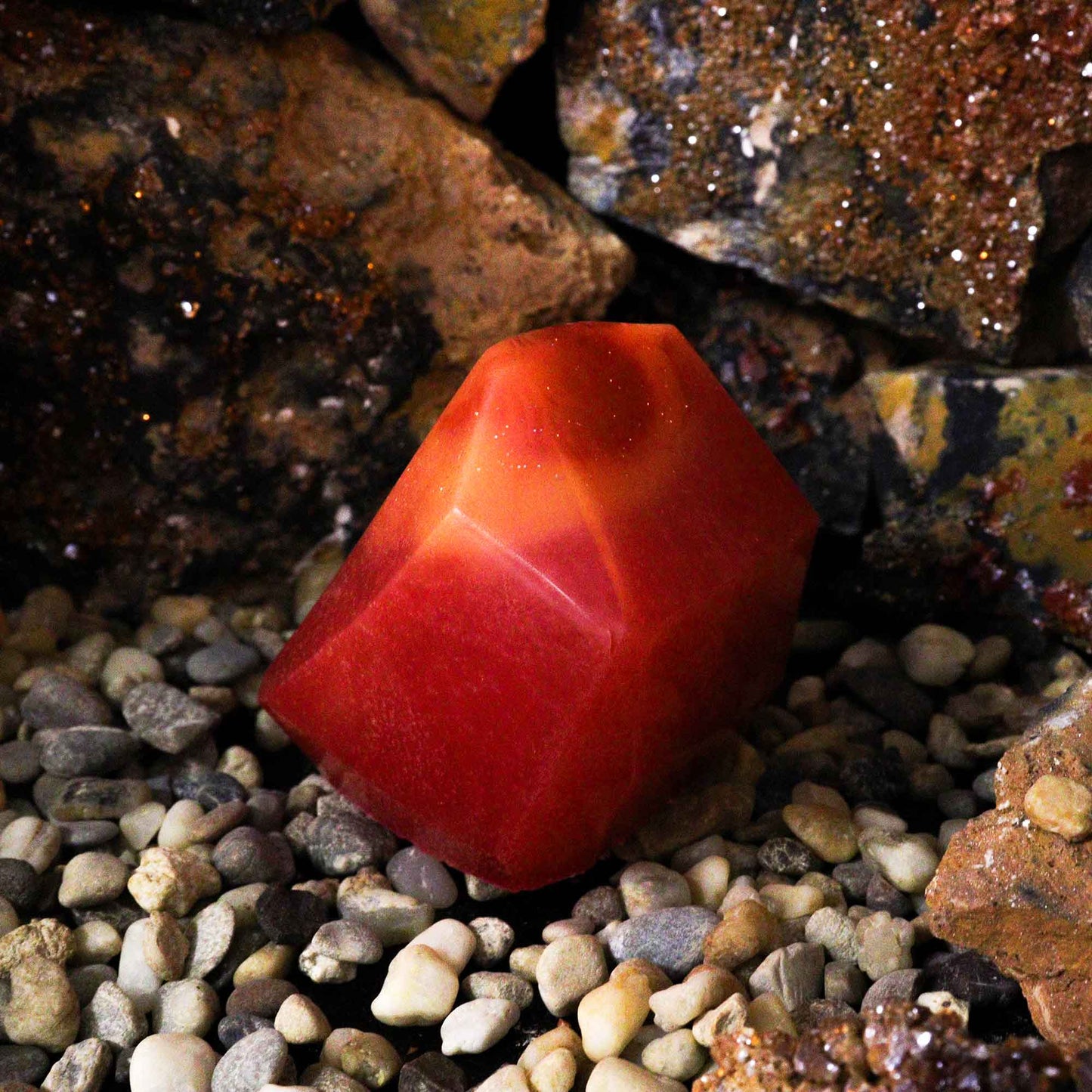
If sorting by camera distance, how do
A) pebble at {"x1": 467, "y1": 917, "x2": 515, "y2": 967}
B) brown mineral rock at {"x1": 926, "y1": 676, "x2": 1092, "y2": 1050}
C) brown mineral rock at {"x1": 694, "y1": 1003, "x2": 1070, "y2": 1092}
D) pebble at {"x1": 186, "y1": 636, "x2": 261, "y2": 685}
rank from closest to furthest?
brown mineral rock at {"x1": 694, "y1": 1003, "x2": 1070, "y2": 1092} < brown mineral rock at {"x1": 926, "y1": 676, "x2": 1092, "y2": 1050} < pebble at {"x1": 467, "y1": 917, "x2": 515, "y2": 967} < pebble at {"x1": 186, "y1": 636, "x2": 261, "y2": 685}

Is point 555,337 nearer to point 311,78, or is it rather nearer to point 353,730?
point 353,730

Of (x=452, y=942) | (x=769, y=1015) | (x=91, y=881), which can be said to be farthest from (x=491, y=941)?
(x=91, y=881)

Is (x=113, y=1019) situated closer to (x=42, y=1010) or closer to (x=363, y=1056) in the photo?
(x=42, y=1010)

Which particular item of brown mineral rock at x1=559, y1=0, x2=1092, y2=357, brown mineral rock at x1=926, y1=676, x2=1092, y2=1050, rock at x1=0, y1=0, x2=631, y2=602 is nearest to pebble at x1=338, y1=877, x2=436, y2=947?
brown mineral rock at x1=926, y1=676, x2=1092, y2=1050

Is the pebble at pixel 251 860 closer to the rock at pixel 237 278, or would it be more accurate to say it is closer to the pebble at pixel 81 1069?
the pebble at pixel 81 1069

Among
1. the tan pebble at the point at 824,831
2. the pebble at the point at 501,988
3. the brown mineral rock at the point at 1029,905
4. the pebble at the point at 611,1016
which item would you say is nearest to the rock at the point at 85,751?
the pebble at the point at 501,988

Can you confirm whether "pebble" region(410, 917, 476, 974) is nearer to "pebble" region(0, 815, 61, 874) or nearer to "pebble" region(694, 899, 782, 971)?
"pebble" region(694, 899, 782, 971)

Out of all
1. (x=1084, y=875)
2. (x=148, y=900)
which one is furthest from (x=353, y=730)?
(x=1084, y=875)
